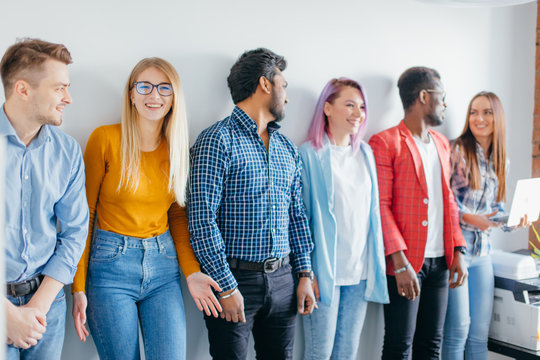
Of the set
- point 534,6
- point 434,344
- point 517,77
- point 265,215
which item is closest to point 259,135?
point 265,215

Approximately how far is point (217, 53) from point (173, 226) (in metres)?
0.83

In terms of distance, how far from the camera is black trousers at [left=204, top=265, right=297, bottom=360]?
208 cm

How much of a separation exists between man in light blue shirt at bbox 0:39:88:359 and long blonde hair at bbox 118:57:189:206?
0.80 feet

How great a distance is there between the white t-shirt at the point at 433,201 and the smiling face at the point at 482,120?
1.57 feet

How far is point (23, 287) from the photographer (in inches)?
65.5

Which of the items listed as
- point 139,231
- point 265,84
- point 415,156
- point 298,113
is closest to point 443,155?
point 415,156

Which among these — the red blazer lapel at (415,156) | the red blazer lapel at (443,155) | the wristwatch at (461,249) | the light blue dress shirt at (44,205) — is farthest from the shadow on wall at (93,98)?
the wristwatch at (461,249)

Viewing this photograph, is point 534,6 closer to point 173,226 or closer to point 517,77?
point 517,77

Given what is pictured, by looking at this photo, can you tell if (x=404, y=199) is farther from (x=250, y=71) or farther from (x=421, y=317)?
(x=250, y=71)

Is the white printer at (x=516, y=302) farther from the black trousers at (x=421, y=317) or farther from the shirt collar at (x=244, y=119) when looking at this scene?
the shirt collar at (x=244, y=119)

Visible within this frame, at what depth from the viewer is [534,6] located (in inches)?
144

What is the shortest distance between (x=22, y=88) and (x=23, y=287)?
644mm

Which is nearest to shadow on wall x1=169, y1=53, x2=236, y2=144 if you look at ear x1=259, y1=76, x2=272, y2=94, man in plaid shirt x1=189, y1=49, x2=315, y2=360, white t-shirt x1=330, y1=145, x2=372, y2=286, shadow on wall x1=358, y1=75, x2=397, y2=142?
man in plaid shirt x1=189, y1=49, x2=315, y2=360

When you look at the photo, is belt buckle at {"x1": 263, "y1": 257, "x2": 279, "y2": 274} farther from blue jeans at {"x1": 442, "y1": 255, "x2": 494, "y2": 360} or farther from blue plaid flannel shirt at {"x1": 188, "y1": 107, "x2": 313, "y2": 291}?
blue jeans at {"x1": 442, "y1": 255, "x2": 494, "y2": 360}
